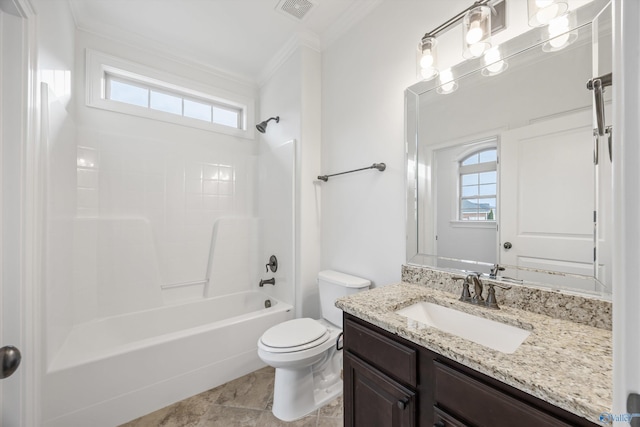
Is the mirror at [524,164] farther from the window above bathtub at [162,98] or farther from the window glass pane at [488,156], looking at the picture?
the window above bathtub at [162,98]

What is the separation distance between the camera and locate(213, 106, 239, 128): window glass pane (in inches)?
107

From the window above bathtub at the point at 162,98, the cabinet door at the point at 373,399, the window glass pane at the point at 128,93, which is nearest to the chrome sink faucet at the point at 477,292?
the cabinet door at the point at 373,399

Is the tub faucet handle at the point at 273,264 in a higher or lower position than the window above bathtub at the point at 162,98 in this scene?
lower

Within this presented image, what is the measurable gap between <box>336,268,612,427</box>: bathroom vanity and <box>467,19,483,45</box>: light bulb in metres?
1.16

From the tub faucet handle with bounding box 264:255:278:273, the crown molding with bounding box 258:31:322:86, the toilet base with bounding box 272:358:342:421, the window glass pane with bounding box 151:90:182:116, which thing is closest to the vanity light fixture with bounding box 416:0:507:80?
the crown molding with bounding box 258:31:322:86

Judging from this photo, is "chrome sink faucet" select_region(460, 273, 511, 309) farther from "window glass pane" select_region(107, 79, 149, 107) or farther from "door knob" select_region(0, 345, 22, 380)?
"window glass pane" select_region(107, 79, 149, 107)

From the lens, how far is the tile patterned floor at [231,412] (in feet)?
4.94

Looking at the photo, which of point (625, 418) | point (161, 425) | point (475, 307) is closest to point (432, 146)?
point (475, 307)

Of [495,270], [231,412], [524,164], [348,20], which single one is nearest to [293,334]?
[231,412]

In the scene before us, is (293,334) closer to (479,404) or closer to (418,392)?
(418,392)

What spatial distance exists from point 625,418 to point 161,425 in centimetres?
201

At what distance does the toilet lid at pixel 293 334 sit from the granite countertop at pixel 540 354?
1.92 feet

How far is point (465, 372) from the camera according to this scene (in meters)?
0.74

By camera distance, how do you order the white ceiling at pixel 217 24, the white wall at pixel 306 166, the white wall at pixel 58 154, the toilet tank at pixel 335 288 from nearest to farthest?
the white wall at pixel 58 154 < the toilet tank at pixel 335 288 < the white ceiling at pixel 217 24 < the white wall at pixel 306 166
